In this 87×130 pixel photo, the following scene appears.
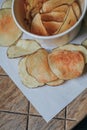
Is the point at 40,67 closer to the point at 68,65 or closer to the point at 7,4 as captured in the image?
the point at 68,65

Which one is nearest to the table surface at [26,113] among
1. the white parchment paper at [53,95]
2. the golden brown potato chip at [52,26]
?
the white parchment paper at [53,95]

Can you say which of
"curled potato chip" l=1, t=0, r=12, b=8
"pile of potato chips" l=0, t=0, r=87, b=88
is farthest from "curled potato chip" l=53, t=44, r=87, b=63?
"curled potato chip" l=1, t=0, r=12, b=8

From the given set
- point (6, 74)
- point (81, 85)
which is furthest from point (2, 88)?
point (81, 85)

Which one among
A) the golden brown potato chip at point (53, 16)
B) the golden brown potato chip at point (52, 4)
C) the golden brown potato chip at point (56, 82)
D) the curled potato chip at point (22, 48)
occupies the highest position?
the golden brown potato chip at point (52, 4)

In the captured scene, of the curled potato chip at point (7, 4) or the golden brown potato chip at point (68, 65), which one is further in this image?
the curled potato chip at point (7, 4)

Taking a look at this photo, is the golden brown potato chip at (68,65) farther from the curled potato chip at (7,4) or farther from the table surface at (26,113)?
the curled potato chip at (7,4)

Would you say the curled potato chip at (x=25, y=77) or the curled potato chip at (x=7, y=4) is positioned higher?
the curled potato chip at (x=7, y=4)

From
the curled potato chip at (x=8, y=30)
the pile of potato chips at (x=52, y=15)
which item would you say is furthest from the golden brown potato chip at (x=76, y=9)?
the curled potato chip at (x=8, y=30)

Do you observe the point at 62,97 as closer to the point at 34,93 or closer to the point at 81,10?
the point at 34,93
